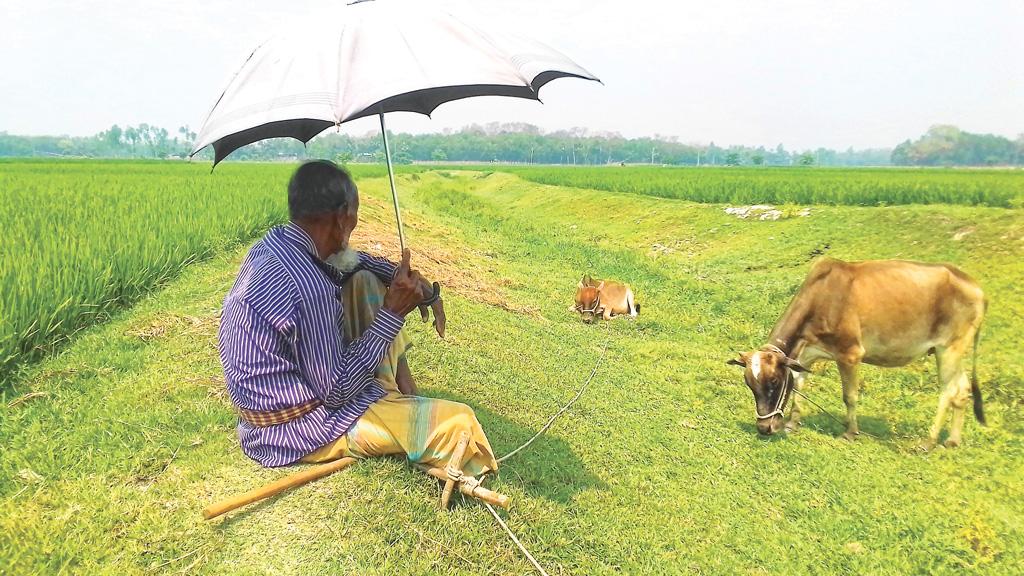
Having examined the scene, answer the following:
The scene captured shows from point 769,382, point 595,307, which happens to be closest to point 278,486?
point 769,382

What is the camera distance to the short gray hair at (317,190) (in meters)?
2.66

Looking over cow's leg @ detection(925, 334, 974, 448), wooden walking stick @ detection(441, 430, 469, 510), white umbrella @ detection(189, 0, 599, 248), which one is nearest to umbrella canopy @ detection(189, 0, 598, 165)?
white umbrella @ detection(189, 0, 599, 248)

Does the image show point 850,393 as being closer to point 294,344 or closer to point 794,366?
point 794,366

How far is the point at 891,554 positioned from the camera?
3.49 meters

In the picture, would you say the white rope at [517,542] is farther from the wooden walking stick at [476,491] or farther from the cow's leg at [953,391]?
the cow's leg at [953,391]

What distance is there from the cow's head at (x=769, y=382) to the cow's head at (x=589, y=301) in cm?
332

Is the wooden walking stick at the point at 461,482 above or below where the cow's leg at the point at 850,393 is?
above

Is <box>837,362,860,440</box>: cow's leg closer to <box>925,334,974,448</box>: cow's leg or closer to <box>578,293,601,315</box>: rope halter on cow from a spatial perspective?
<box>925,334,974,448</box>: cow's leg

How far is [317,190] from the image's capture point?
8.73 ft

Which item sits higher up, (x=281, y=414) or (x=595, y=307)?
(x=281, y=414)

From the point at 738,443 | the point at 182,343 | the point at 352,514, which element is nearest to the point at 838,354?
the point at 738,443

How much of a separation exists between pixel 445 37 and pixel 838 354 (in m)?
4.13

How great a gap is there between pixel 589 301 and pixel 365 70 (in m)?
5.90

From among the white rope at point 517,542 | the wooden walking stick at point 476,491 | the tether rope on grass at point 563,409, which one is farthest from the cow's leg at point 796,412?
the wooden walking stick at point 476,491
